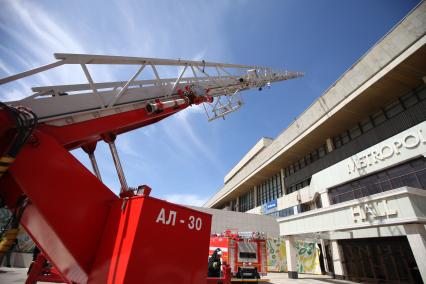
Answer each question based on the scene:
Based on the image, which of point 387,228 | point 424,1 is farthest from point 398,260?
point 424,1

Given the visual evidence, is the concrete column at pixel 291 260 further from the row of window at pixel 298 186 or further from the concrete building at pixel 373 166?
the row of window at pixel 298 186

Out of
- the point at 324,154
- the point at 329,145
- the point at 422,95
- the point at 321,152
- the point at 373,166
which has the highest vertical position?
the point at 321,152

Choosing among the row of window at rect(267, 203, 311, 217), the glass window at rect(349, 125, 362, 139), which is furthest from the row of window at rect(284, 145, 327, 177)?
the row of window at rect(267, 203, 311, 217)

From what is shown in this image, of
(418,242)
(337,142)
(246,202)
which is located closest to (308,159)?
(337,142)

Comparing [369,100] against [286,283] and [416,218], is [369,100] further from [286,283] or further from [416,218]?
[286,283]

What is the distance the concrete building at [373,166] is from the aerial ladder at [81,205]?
1275 cm

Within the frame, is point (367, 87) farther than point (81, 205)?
Yes

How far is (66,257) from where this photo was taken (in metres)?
3.50

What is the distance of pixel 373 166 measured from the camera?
17719 millimetres

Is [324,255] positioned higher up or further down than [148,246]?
higher up

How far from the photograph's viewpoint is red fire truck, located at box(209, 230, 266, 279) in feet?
46.5

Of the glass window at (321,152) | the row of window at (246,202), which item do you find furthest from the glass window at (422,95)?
the row of window at (246,202)

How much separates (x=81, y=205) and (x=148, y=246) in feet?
4.00

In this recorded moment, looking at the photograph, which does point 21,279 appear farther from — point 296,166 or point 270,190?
point 270,190
